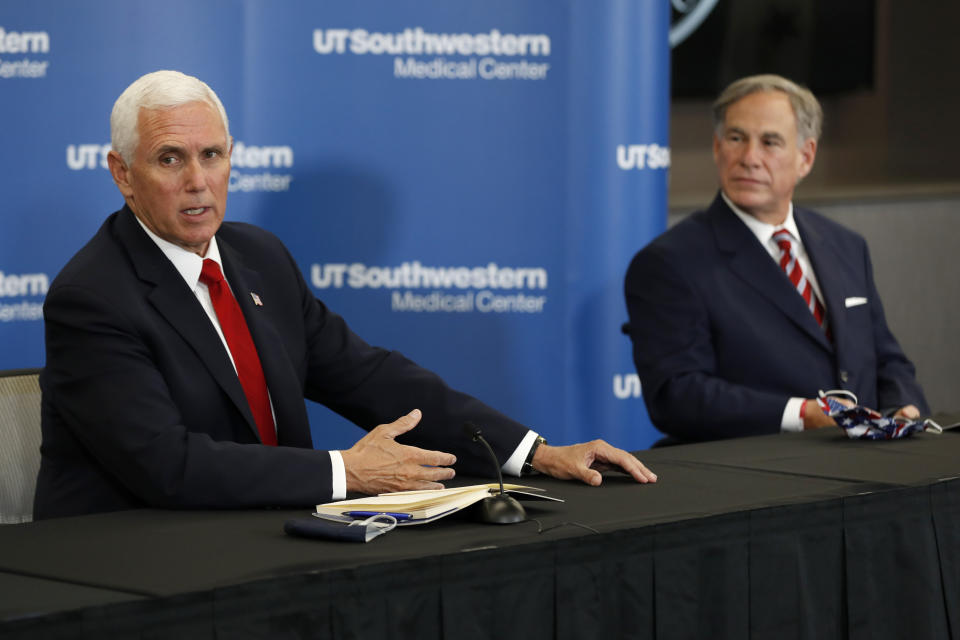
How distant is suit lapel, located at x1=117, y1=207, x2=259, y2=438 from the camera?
2.21 metres

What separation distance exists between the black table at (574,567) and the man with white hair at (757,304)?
0.80 m

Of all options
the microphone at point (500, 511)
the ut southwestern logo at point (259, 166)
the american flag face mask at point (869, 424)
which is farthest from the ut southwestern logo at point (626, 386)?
the microphone at point (500, 511)

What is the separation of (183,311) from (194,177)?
0.27 m

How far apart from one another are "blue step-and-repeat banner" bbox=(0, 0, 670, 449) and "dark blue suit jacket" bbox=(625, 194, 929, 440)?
1.66ft

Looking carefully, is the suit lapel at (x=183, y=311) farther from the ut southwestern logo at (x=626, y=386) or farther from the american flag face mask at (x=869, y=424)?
the ut southwestern logo at (x=626, y=386)

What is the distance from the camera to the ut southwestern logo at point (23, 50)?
3.30 meters

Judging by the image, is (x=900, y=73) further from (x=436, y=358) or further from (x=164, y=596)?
(x=164, y=596)

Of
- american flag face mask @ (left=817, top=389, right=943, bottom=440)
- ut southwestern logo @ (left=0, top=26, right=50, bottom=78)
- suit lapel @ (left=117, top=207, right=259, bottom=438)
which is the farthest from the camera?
ut southwestern logo @ (left=0, top=26, right=50, bottom=78)

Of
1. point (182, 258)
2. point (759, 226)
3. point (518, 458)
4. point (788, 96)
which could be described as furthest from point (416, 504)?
point (788, 96)

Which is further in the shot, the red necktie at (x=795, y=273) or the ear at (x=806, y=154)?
the ear at (x=806, y=154)

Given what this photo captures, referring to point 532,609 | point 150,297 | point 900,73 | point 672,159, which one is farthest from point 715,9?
point 532,609

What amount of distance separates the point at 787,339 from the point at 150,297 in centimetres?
169

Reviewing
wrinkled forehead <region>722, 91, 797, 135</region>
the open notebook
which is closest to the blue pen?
the open notebook

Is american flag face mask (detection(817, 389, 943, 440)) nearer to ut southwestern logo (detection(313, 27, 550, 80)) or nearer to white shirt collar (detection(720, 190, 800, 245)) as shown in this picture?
white shirt collar (detection(720, 190, 800, 245))
